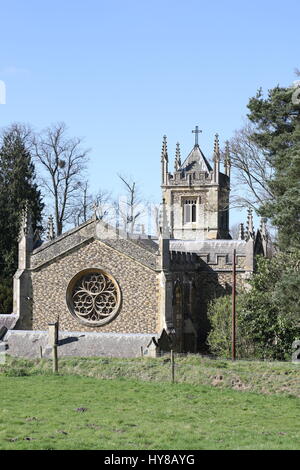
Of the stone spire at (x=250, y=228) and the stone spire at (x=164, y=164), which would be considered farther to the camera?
the stone spire at (x=164, y=164)

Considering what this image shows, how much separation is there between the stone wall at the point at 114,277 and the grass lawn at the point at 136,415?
8990 mm

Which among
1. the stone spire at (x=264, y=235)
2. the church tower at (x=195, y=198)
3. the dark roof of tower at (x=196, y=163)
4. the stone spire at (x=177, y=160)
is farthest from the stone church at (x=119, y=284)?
the stone spire at (x=177, y=160)

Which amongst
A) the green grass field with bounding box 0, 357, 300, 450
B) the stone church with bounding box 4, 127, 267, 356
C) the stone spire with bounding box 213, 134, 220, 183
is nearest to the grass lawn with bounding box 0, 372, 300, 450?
the green grass field with bounding box 0, 357, 300, 450

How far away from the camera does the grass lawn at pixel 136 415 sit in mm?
13773

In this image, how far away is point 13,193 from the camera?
42719 millimetres

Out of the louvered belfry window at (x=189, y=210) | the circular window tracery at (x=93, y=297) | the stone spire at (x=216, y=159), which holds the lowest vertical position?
the circular window tracery at (x=93, y=297)

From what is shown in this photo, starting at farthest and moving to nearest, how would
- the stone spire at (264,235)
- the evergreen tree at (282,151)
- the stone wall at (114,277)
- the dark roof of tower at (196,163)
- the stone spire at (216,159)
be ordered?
the dark roof of tower at (196,163), the stone spire at (216,159), the stone spire at (264,235), the stone wall at (114,277), the evergreen tree at (282,151)

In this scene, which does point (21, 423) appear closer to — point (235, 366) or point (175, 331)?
point (235, 366)

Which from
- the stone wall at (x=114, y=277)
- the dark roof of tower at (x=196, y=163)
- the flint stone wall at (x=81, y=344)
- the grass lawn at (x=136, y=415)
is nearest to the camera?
the grass lawn at (x=136, y=415)

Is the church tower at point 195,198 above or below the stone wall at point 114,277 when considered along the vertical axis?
above

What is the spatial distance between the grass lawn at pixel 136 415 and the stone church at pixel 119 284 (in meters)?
7.92

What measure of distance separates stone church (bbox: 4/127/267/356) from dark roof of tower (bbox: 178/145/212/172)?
12.2 meters

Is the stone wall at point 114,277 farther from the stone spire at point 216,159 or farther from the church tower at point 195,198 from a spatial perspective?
the church tower at point 195,198

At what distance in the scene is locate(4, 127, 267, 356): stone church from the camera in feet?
104
